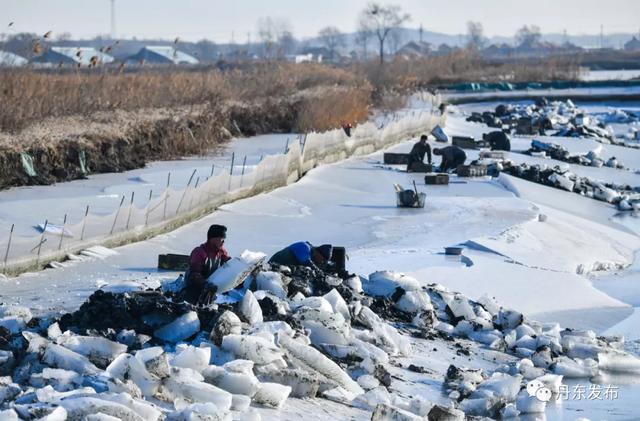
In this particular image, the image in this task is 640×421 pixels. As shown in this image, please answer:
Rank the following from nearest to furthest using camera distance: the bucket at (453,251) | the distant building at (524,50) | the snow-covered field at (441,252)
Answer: the snow-covered field at (441,252), the bucket at (453,251), the distant building at (524,50)

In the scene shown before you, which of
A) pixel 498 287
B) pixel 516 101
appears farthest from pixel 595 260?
pixel 516 101

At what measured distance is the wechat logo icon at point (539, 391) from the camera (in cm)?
929

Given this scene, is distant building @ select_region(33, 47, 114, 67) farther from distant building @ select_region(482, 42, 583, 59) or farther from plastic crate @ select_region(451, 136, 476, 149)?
distant building @ select_region(482, 42, 583, 59)

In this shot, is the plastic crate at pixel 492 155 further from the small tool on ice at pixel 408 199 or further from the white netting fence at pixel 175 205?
the small tool on ice at pixel 408 199

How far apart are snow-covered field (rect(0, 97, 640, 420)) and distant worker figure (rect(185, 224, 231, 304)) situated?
3.81ft

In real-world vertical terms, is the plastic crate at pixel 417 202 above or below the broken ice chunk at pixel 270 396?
below

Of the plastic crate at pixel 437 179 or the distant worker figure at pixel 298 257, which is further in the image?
the plastic crate at pixel 437 179

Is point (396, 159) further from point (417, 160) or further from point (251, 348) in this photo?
point (251, 348)

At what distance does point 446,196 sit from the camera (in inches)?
842

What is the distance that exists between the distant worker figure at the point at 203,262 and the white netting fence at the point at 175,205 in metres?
2.77

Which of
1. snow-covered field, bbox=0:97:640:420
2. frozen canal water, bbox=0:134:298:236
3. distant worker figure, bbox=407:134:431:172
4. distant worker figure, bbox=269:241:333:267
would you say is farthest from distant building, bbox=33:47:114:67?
distant worker figure, bbox=269:241:333:267

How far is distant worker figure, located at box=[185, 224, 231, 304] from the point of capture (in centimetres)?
979

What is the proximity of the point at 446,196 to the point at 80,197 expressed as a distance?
6.91 m

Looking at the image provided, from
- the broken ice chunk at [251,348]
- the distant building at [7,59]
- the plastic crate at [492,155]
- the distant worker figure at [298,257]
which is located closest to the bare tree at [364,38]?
the plastic crate at [492,155]
